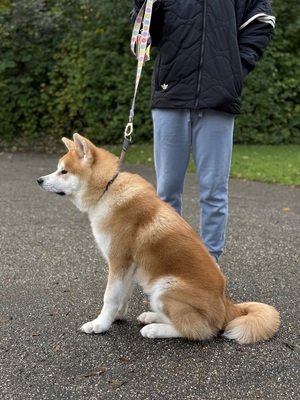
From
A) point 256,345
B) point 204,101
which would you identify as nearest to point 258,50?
point 204,101

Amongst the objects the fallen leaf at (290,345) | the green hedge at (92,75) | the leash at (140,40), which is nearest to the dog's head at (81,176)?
the leash at (140,40)

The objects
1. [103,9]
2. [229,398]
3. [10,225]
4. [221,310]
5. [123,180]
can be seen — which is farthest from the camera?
[103,9]

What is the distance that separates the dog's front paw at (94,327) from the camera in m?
3.40

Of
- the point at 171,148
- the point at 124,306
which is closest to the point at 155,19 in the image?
the point at 171,148

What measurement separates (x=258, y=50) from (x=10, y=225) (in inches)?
149

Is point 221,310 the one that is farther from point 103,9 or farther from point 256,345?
Answer: point 103,9

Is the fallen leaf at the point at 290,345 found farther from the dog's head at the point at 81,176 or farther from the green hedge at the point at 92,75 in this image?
the green hedge at the point at 92,75

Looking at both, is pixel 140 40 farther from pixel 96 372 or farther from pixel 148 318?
pixel 96 372

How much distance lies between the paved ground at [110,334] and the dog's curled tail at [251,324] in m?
0.06

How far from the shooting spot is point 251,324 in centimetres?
326

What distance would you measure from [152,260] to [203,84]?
1.48m

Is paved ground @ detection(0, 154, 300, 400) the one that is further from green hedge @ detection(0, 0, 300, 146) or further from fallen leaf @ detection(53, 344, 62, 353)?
green hedge @ detection(0, 0, 300, 146)

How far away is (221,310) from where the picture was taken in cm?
323

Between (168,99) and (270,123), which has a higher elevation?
(168,99)
